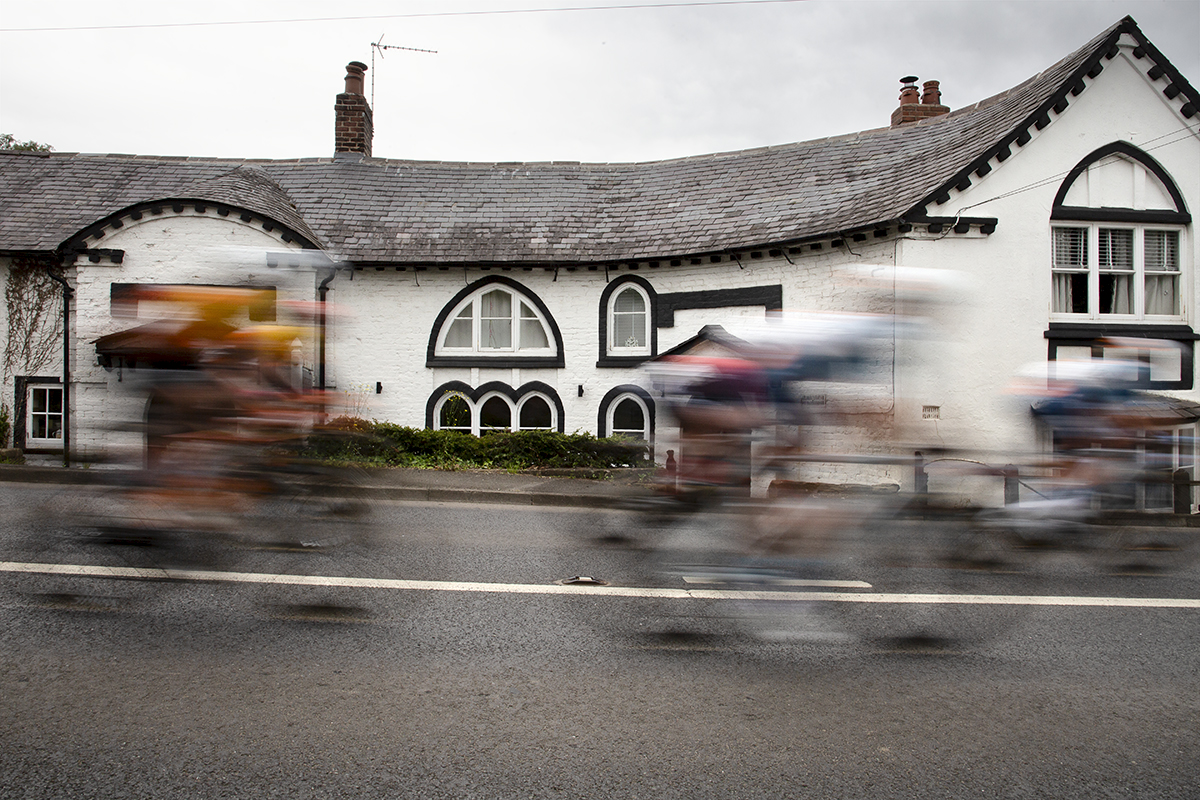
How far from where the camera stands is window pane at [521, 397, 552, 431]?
661 inches

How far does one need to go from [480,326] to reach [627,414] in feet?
13.1

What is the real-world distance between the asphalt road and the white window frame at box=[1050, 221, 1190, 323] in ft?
27.1

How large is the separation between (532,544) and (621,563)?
1181mm

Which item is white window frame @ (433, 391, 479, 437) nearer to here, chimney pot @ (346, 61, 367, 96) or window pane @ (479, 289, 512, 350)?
window pane @ (479, 289, 512, 350)

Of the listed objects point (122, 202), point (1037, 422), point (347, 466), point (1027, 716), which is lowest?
point (1027, 716)

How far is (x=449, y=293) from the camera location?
16766mm

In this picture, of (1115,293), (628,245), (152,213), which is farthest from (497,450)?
(1115,293)

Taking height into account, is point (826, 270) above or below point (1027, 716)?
above

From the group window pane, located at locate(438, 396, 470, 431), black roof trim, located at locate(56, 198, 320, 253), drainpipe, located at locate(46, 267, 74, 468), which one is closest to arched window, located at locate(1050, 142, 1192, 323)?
window pane, located at locate(438, 396, 470, 431)

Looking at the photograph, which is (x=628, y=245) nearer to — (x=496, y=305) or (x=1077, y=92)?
(x=496, y=305)

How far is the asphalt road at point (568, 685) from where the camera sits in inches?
120

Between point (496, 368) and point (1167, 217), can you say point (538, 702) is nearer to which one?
point (496, 368)

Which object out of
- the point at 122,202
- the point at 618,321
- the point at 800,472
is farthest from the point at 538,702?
the point at 122,202

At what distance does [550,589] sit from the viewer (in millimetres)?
5680
